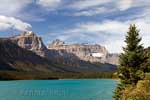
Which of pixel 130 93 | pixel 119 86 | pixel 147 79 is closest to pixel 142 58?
pixel 119 86

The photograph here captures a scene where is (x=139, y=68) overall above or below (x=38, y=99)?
above

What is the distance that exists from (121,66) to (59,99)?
72038 mm

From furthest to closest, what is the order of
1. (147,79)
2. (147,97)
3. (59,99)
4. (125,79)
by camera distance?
(59,99) < (125,79) < (147,79) < (147,97)

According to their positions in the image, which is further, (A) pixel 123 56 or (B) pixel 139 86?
(A) pixel 123 56

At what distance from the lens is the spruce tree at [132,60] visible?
4538 cm

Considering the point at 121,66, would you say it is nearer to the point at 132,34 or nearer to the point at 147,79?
the point at 132,34

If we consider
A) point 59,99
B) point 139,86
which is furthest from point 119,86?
point 59,99

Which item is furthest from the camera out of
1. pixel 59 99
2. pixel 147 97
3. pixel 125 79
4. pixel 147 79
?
pixel 59 99

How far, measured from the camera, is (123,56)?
46906 millimetres

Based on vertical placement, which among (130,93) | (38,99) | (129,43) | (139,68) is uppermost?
(129,43)

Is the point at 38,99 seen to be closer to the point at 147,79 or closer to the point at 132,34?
the point at 132,34

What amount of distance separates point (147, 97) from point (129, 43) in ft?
55.5

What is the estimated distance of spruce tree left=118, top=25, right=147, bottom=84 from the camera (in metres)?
45.4

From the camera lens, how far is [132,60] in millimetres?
46531
